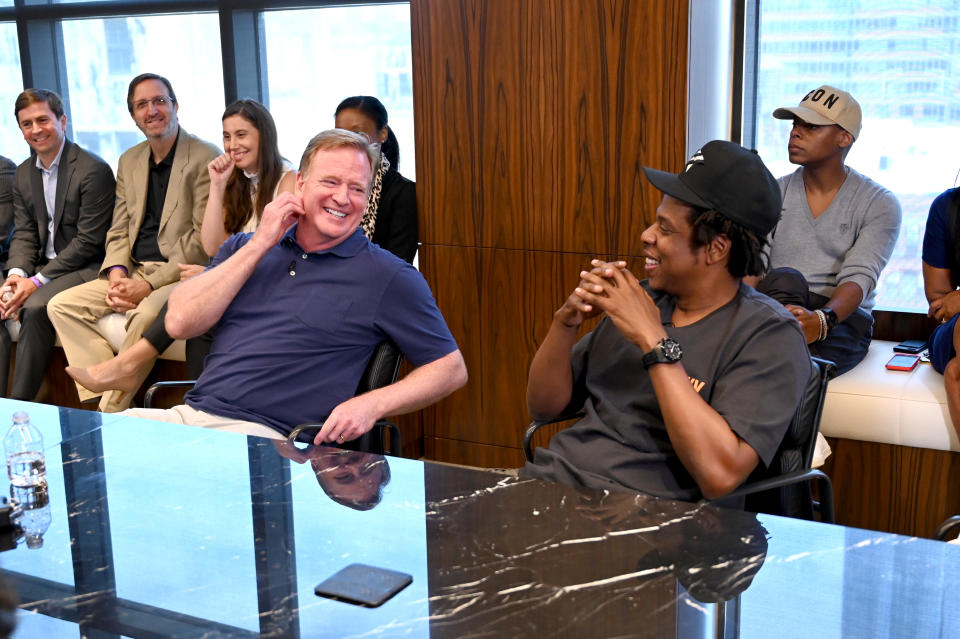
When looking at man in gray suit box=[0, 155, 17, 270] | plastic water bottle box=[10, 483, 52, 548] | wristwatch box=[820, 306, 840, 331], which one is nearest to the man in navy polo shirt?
plastic water bottle box=[10, 483, 52, 548]

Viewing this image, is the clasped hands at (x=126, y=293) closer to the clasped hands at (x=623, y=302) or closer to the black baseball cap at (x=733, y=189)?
the clasped hands at (x=623, y=302)

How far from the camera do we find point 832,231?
3596 mm

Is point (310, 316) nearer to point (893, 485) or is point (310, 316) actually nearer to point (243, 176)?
point (243, 176)

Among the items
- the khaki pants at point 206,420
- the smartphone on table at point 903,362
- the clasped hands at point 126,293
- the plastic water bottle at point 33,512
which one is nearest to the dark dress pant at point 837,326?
the smartphone on table at point 903,362

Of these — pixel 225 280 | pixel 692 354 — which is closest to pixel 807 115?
pixel 692 354

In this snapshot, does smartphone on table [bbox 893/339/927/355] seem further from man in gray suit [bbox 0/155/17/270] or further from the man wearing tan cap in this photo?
man in gray suit [bbox 0/155/17/270]

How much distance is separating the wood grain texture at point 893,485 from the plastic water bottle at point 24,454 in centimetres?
243

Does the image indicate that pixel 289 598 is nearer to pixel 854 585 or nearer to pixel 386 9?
pixel 854 585

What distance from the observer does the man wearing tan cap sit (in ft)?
11.4

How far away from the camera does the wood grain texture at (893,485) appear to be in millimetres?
3184

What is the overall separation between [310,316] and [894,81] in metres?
2.56

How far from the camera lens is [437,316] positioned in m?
2.74

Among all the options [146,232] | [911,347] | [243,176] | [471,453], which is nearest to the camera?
[911,347]

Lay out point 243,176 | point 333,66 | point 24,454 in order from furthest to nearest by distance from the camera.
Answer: point 333,66 < point 243,176 < point 24,454
